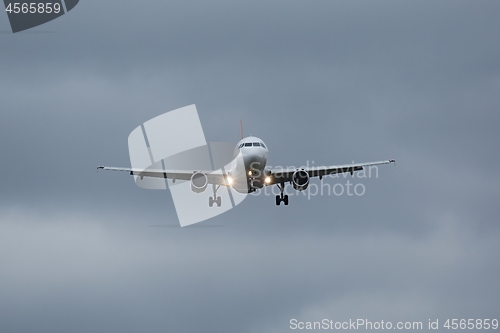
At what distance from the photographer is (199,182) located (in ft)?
279

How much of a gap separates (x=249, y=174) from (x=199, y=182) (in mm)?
8404

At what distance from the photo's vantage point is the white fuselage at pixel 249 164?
3041 inches

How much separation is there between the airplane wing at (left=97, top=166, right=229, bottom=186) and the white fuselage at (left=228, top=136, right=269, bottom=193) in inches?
171

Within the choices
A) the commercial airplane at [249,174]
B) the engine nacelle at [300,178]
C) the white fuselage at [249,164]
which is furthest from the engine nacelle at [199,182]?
the engine nacelle at [300,178]

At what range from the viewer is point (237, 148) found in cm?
8050

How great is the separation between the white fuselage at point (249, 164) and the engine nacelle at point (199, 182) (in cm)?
410

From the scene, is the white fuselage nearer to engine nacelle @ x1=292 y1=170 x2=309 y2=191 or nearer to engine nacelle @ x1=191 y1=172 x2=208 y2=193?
engine nacelle @ x1=191 y1=172 x2=208 y2=193

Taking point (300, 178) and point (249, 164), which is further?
point (300, 178)

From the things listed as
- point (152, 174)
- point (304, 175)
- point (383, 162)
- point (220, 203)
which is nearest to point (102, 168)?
point (152, 174)

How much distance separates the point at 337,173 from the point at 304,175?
808 centimetres

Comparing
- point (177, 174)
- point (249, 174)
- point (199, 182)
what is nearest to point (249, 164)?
point (249, 174)

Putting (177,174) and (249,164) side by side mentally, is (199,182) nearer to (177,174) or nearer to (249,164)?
(177,174)

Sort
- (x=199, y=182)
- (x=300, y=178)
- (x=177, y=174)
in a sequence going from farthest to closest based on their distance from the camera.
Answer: (x=177, y=174) < (x=300, y=178) < (x=199, y=182)

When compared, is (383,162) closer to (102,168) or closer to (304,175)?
(304,175)
